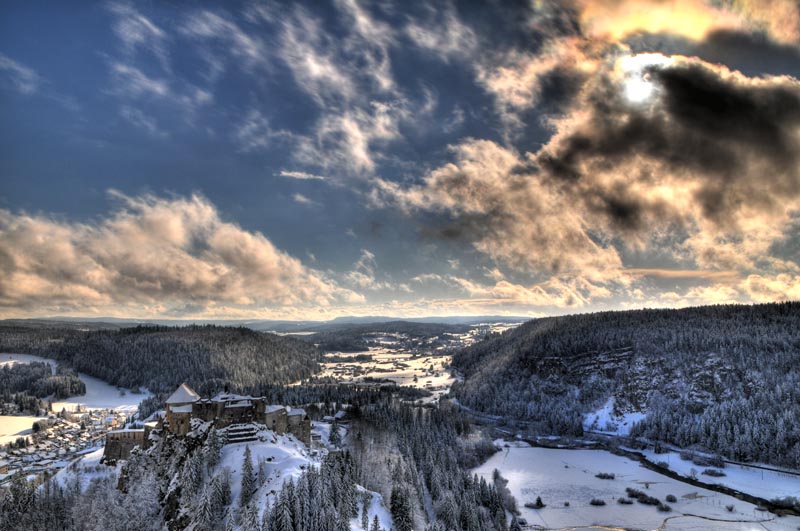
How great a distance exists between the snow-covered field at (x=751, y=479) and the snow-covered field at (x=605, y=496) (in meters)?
9.21

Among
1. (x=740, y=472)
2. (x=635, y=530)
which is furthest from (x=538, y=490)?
(x=740, y=472)

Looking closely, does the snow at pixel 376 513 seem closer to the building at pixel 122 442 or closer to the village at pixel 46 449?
the building at pixel 122 442

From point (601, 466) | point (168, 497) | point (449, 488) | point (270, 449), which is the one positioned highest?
point (270, 449)

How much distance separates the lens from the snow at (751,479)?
123625 millimetres

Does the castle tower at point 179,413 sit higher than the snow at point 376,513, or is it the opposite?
the castle tower at point 179,413

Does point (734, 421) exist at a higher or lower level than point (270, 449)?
lower

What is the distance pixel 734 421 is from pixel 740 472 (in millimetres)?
27936

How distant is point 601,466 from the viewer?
487 feet

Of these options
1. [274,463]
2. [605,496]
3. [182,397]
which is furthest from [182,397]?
[605,496]

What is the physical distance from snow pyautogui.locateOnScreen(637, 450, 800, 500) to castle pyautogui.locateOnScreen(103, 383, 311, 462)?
362 feet

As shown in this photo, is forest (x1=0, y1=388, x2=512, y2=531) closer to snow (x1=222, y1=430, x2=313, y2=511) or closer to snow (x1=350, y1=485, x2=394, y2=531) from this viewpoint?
snow (x1=222, y1=430, x2=313, y2=511)

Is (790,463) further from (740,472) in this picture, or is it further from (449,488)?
(449,488)

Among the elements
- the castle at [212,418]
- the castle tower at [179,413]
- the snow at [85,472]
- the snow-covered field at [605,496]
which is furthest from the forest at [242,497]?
the snow-covered field at [605,496]

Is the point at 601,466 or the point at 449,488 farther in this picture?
the point at 601,466
